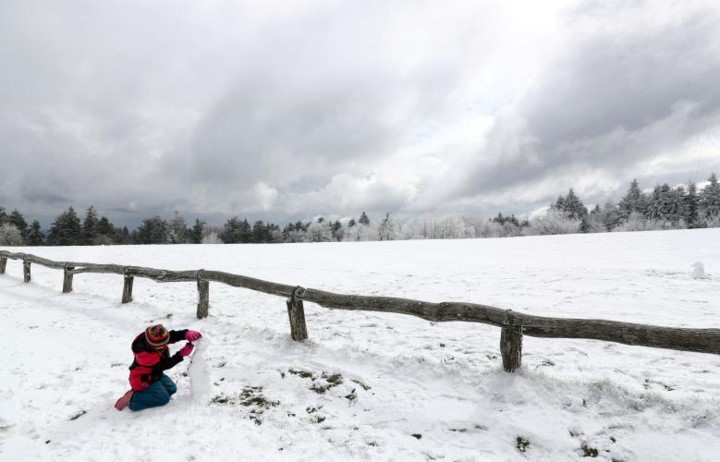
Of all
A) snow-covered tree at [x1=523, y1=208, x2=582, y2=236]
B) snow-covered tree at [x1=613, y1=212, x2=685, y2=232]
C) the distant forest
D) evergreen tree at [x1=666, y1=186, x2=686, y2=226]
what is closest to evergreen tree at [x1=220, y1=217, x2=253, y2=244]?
the distant forest

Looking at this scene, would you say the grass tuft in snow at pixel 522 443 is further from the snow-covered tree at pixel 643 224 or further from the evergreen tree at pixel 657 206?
the evergreen tree at pixel 657 206

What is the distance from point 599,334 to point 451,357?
7.67 feet

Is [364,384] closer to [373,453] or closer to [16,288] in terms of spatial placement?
[373,453]

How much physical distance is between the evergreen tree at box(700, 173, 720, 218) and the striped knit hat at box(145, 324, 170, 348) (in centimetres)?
7983

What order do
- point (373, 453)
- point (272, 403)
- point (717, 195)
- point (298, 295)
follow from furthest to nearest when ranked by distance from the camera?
point (717, 195) < point (298, 295) < point (272, 403) < point (373, 453)

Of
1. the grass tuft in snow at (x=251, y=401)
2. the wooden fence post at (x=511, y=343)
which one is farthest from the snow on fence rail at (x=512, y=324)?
the grass tuft in snow at (x=251, y=401)

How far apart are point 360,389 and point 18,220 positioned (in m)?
93.5

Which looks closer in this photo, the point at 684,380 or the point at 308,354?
the point at 684,380

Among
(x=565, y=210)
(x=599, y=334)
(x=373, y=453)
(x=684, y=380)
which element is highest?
(x=565, y=210)

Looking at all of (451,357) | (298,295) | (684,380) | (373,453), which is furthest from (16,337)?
(684,380)

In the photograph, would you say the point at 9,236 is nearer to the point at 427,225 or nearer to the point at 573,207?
the point at 427,225

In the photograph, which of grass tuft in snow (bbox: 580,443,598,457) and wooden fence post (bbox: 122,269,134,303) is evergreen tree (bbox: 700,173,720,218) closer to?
grass tuft in snow (bbox: 580,443,598,457)

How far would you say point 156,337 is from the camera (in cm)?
481

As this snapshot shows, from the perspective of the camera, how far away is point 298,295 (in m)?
7.28
